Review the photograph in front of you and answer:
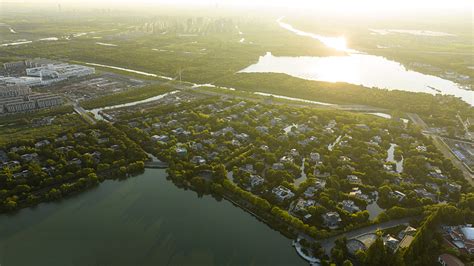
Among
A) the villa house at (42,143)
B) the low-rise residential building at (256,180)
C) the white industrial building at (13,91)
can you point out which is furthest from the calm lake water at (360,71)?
the villa house at (42,143)

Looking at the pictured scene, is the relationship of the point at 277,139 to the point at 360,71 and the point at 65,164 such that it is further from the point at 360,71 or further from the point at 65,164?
the point at 360,71

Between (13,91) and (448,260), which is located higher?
(13,91)

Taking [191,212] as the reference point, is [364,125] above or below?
above

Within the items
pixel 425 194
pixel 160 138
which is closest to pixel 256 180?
pixel 160 138

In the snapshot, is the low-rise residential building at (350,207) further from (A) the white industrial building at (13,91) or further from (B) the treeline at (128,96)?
(A) the white industrial building at (13,91)

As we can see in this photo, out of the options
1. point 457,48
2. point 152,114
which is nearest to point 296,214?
point 152,114

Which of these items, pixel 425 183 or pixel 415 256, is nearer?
pixel 415 256

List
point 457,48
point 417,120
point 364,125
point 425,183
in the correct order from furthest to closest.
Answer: point 457,48 < point 417,120 < point 364,125 < point 425,183

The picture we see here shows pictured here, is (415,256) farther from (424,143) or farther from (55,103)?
(55,103)
